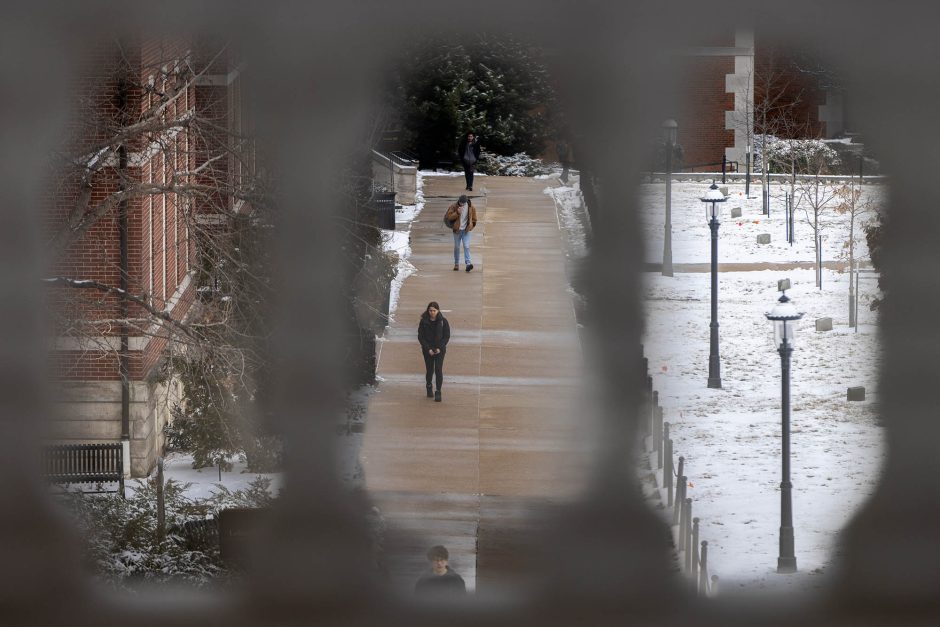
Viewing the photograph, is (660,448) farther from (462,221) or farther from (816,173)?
(816,173)

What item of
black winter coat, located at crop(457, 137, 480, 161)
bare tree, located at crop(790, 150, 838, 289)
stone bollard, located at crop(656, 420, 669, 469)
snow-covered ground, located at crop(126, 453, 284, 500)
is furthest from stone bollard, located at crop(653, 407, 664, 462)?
black winter coat, located at crop(457, 137, 480, 161)

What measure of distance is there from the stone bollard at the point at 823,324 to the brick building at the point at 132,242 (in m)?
13.6

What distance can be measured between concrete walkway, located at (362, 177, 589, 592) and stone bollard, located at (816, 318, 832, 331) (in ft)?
16.2

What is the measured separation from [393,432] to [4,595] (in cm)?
1768

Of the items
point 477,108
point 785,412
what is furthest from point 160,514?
point 477,108

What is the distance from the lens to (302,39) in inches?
75.8

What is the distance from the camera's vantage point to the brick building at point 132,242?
1278cm

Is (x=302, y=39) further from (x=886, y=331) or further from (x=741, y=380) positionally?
(x=741, y=380)

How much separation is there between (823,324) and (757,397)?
14.5 feet

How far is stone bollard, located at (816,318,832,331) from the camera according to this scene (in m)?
27.8

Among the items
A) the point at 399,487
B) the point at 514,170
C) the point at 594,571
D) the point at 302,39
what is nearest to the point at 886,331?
the point at 594,571

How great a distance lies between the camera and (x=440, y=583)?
306cm

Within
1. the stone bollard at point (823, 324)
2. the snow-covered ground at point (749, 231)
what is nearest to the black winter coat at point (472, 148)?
the snow-covered ground at point (749, 231)

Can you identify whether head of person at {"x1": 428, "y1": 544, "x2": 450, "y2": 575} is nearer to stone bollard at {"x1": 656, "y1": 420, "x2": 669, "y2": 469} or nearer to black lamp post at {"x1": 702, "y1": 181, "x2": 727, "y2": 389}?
Result: stone bollard at {"x1": 656, "y1": 420, "x2": 669, "y2": 469}
